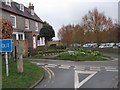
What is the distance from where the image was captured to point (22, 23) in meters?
38.3

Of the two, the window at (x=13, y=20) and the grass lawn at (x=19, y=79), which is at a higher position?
the window at (x=13, y=20)

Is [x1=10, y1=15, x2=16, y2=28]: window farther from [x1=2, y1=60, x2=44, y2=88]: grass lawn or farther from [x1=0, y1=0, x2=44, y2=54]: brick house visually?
[x1=2, y1=60, x2=44, y2=88]: grass lawn

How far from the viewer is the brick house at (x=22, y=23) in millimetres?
33597

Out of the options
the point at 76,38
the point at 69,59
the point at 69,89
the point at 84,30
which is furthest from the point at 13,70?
the point at 76,38

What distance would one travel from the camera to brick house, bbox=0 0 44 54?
33597mm

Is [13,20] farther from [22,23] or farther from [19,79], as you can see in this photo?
[19,79]

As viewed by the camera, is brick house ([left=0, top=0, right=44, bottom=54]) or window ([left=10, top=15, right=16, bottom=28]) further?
window ([left=10, top=15, right=16, bottom=28])

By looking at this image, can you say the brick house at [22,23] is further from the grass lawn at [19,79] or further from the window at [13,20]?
the grass lawn at [19,79]

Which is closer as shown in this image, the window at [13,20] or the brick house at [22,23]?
the brick house at [22,23]

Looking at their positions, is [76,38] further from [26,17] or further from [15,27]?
[15,27]

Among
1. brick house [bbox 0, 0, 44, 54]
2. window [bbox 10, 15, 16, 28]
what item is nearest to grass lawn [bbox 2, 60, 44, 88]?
brick house [bbox 0, 0, 44, 54]

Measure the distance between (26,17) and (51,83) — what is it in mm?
26990

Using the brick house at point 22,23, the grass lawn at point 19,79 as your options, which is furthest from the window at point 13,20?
the grass lawn at point 19,79

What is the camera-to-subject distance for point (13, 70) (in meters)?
16.9
